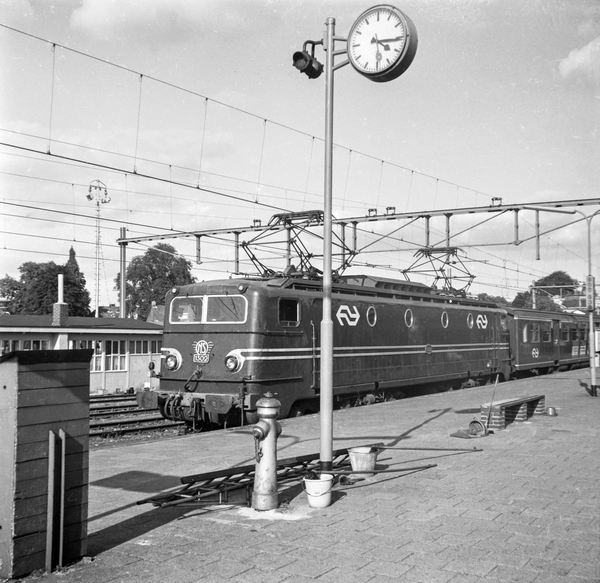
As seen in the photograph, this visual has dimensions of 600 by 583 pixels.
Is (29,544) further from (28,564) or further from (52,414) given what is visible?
(52,414)

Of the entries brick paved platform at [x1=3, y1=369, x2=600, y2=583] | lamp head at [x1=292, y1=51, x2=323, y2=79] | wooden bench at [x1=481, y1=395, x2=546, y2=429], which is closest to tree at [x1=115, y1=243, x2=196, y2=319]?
wooden bench at [x1=481, y1=395, x2=546, y2=429]

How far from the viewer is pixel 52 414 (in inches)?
190

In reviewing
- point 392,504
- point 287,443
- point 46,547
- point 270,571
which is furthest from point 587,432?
point 46,547

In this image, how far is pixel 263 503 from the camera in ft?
21.0

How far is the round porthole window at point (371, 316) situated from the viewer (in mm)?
17016

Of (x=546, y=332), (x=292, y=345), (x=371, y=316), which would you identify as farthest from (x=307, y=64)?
(x=546, y=332)

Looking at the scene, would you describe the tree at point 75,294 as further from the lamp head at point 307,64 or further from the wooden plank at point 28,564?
the wooden plank at point 28,564

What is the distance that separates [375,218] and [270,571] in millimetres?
17894

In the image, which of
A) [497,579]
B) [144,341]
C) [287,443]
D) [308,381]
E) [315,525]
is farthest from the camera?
[144,341]

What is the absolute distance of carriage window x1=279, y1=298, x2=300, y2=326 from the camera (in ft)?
46.3

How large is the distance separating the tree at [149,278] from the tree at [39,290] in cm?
585

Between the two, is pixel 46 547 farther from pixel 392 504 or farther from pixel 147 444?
pixel 147 444

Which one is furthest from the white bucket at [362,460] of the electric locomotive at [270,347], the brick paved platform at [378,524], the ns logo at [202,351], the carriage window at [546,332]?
the carriage window at [546,332]

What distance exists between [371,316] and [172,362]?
5.35m
